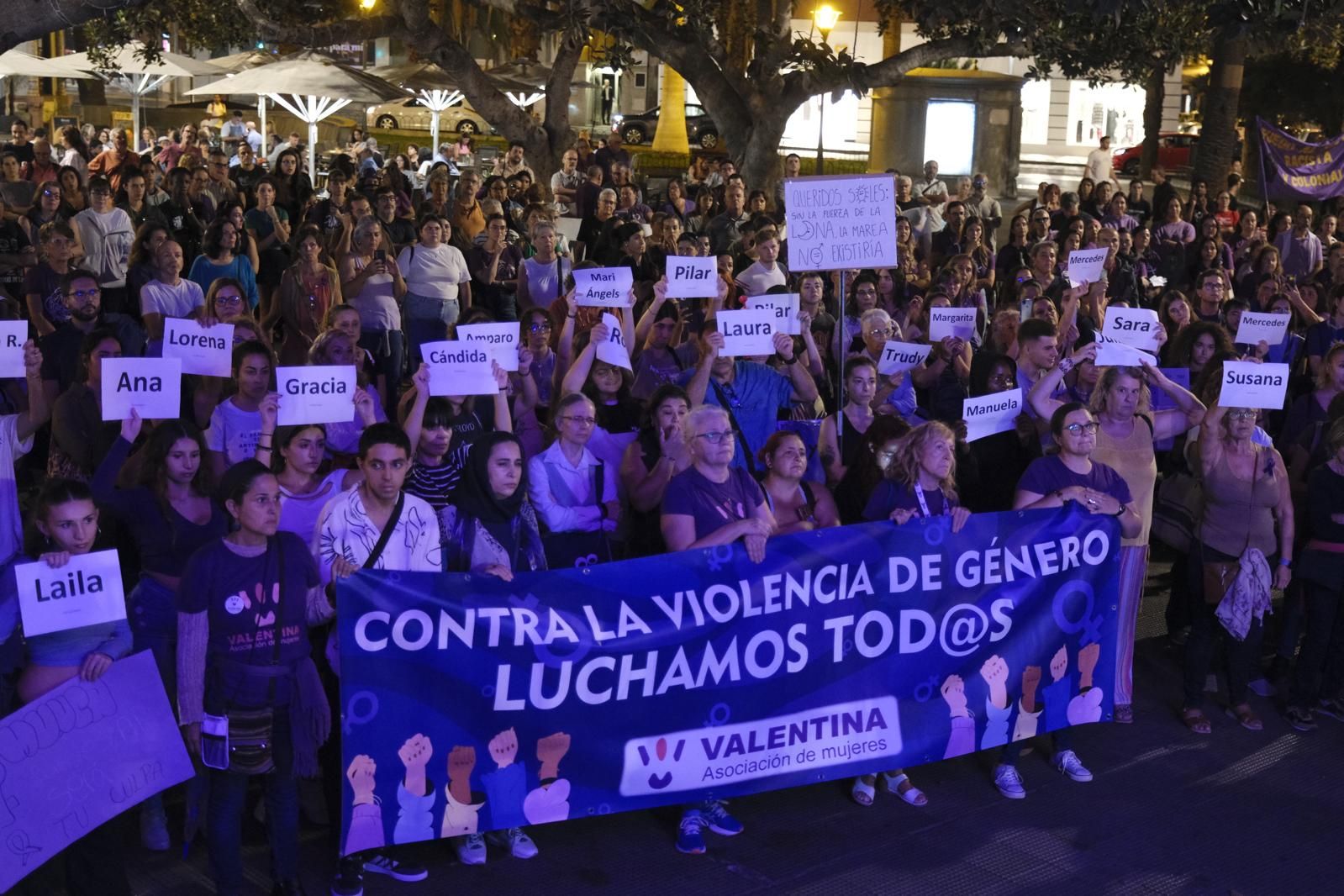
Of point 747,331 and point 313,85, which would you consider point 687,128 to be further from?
point 747,331

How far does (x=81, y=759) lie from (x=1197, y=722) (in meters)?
4.92

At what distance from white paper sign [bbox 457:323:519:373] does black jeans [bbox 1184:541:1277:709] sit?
3.38 m

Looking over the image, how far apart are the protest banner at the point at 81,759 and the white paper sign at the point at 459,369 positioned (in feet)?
6.73

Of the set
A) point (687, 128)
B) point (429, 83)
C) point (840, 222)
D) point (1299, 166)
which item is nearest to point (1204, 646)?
point (840, 222)

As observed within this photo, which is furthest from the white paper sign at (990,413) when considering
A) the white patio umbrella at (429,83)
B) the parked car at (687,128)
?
the parked car at (687,128)

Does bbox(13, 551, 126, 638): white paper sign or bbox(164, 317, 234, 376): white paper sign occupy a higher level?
bbox(164, 317, 234, 376): white paper sign

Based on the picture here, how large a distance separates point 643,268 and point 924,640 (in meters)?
6.13

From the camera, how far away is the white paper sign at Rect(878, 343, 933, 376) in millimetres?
8305

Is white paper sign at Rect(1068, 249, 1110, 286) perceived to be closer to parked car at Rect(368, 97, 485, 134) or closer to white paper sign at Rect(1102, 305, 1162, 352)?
white paper sign at Rect(1102, 305, 1162, 352)

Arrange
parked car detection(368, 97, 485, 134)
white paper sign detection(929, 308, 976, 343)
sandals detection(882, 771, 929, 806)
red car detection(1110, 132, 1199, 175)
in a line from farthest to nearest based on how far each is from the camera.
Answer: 1. red car detection(1110, 132, 1199, 175)
2. parked car detection(368, 97, 485, 134)
3. white paper sign detection(929, 308, 976, 343)
4. sandals detection(882, 771, 929, 806)

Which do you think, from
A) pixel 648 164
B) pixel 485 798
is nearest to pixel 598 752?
pixel 485 798

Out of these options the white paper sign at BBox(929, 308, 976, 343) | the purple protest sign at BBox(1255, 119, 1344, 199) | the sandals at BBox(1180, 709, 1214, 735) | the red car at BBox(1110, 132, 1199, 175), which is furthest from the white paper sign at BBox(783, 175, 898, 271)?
the red car at BBox(1110, 132, 1199, 175)

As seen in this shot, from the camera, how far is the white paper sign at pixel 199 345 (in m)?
7.25

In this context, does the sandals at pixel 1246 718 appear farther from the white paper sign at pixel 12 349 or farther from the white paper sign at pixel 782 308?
the white paper sign at pixel 12 349
